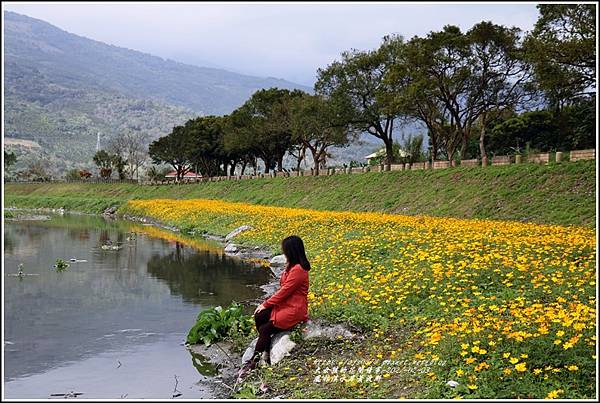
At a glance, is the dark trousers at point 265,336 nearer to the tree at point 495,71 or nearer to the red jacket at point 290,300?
the red jacket at point 290,300

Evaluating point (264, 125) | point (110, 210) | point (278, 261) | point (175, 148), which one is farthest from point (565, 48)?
point (175, 148)

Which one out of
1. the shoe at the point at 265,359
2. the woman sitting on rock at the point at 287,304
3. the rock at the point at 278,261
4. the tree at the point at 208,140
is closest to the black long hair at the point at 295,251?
the woman sitting on rock at the point at 287,304

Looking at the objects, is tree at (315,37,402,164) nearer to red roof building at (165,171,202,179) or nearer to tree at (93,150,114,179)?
red roof building at (165,171,202,179)

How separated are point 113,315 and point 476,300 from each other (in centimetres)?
859

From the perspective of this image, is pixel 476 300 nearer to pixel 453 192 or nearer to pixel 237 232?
pixel 237 232

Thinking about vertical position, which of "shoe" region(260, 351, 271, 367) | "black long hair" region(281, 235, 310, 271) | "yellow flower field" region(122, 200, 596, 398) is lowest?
"shoe" region(260, 351, 271, 367)

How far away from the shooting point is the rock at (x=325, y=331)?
32.5 feet

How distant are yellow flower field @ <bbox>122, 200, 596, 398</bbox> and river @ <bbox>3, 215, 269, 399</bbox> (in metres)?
2.74

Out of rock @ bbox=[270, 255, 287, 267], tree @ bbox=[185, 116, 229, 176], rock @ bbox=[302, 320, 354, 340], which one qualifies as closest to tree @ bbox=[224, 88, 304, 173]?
tree @ bbox=[185, 116, 229, 176]

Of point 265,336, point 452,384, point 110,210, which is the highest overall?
point 452,384

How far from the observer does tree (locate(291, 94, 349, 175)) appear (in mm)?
52312

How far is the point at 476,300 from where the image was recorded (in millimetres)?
10391

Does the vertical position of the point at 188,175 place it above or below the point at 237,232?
above

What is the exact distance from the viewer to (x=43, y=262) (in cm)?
2389
